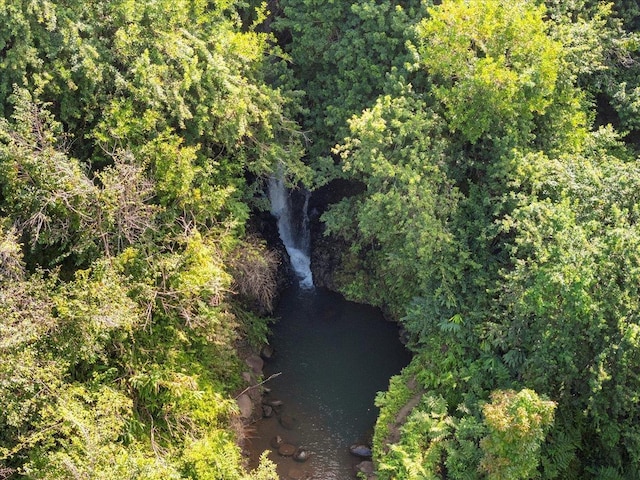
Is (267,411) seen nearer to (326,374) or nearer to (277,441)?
(277,441)

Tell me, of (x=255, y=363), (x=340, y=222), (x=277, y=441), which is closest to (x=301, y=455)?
(x=277, y=441)

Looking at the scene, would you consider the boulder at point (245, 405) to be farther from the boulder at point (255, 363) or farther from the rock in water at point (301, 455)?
the rock in water at point (301, 455)

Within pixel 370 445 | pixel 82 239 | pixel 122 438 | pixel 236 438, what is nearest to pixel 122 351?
Answer: pixel 122 438

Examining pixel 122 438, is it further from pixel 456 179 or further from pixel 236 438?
pixel 456 179

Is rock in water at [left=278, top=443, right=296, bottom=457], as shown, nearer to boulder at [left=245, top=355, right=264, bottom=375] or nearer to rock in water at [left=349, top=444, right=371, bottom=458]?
rock in water at [left=349, top=444, right=371, bottom=458]

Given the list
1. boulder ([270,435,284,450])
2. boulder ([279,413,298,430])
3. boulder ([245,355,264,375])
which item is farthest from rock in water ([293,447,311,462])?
boulder ([245,355,264,375])
